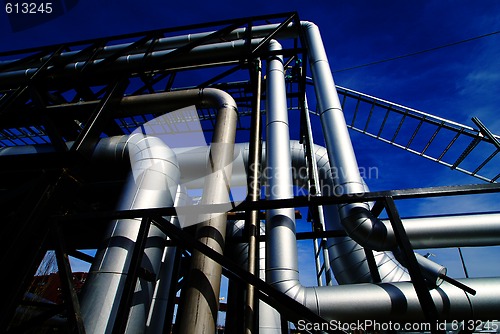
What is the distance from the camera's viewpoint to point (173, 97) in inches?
187

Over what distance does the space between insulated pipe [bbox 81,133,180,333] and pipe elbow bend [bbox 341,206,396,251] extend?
270cm

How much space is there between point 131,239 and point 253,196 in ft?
5.59

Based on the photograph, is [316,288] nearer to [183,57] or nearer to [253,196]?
[253,196]

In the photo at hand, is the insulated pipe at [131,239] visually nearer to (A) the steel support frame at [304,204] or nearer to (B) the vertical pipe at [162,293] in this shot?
(A) the steel support frame at [304,204]

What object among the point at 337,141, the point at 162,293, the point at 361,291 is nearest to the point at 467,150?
the point at 337,141

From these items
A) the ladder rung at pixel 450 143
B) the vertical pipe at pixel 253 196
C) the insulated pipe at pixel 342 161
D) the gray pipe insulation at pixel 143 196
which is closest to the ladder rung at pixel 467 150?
the ladder rung at pixel 450 143

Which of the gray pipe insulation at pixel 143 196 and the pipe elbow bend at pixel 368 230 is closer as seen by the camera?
the gray pipe insulation at pixel 143 196

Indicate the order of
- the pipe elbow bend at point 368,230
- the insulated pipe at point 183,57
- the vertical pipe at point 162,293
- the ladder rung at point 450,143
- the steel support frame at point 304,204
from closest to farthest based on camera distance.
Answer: the steel support frame at point 304,204 → the pipe elbow bend at point 368,230 → the vertical pipe at point 162,293 → the insulated pipe at point 183,57 → the ladder rung at point 450,143

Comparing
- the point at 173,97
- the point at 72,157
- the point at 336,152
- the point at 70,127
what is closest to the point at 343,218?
the point at 336,152

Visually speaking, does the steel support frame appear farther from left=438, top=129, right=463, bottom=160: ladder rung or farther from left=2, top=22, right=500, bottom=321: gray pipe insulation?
left=438, top=129, right=463, bottom=160: ladder rung

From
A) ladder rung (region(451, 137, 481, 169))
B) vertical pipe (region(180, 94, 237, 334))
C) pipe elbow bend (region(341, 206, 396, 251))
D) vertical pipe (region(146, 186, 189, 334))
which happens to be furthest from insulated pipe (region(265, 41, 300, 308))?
ladder rung (region(451, 137, 481, 169))

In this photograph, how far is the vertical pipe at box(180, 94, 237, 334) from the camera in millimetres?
2334

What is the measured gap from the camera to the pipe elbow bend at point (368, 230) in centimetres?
319

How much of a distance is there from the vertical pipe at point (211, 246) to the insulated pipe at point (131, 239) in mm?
824
